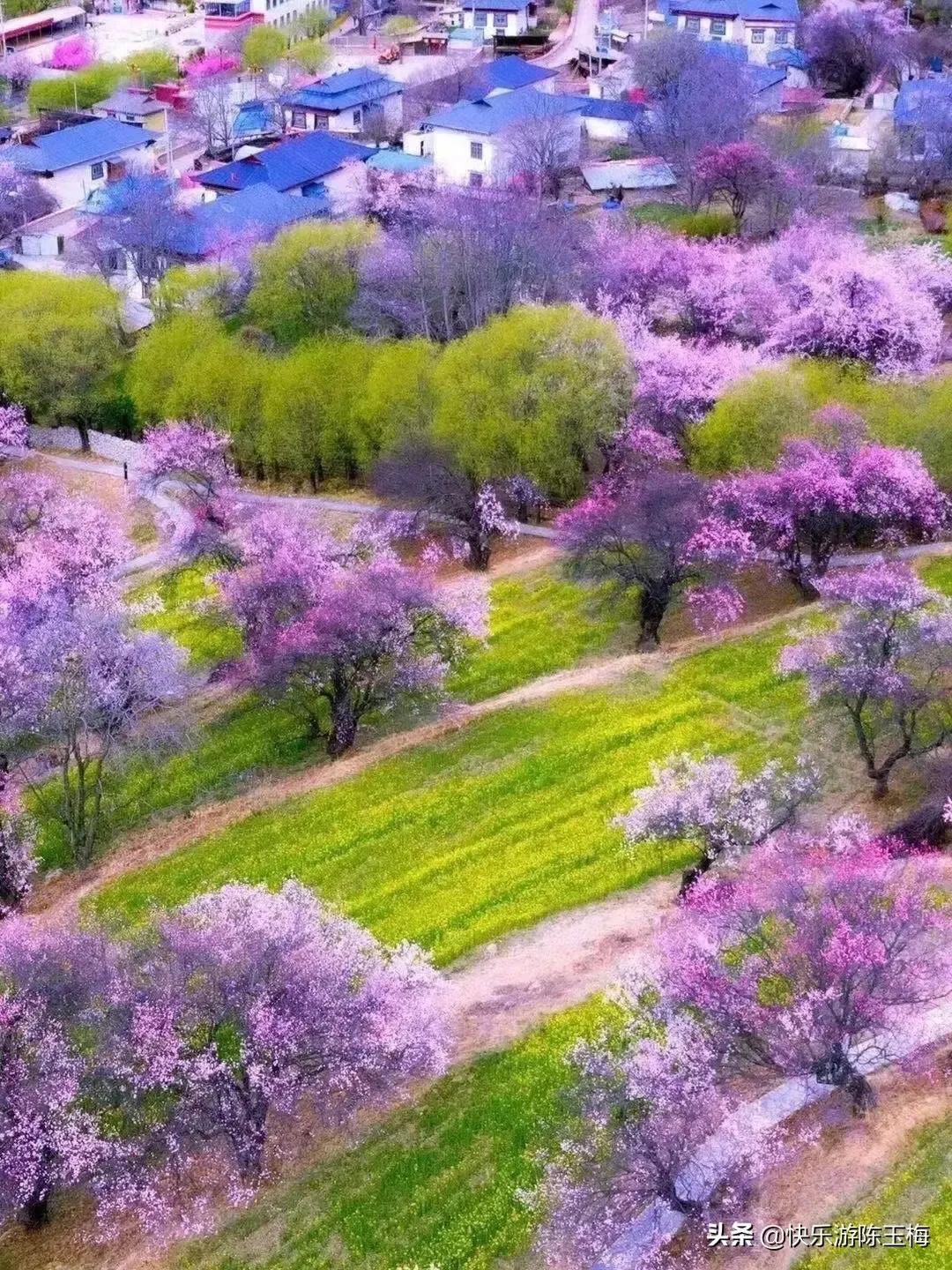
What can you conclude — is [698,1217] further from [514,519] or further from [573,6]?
[573,6]

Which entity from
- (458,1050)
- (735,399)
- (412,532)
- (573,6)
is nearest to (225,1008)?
(458,1050)

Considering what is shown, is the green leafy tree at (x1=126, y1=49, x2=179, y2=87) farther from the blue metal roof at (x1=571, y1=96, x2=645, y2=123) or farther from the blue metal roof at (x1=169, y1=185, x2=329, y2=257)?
the blue metal roof at (x1=571, y1=96, x2=645, y2=123)

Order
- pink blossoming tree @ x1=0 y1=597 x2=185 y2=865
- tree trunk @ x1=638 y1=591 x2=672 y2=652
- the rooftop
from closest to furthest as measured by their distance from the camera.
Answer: pink blossoming tree @ x1=0 y1=597 x2=185 y2=865 < tree trunk @ x1=638 y1=591 x2=672 y2=652 < the rooftop

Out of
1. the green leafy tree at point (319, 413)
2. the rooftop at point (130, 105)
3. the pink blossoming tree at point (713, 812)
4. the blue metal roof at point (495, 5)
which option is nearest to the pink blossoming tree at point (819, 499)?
the pink blossoming tree at point (713, 812)

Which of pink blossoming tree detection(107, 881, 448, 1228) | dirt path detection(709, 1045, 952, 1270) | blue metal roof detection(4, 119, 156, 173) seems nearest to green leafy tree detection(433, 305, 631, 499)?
pink blossoming tree detection(107, 881, 448, 1228)

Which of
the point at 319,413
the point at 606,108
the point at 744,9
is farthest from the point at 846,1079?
the point at 744,9

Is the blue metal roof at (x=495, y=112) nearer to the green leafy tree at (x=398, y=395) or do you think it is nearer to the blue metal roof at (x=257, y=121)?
the blue metal roof at (x=257, y=121)
